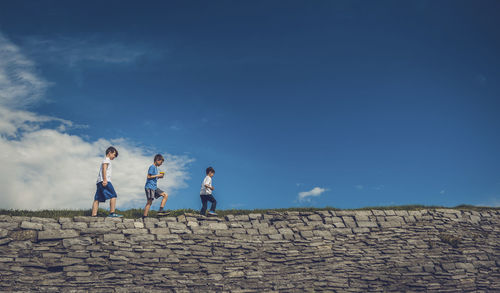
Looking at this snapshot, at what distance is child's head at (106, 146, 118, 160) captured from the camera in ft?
32.0

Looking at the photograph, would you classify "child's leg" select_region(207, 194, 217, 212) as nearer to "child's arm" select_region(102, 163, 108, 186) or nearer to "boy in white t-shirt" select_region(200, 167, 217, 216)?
"boy in white t-shirt" select_region(200, 167, 217, 216)

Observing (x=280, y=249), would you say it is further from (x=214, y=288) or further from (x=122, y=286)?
(x=122, y=286)

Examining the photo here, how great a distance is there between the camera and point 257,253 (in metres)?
10.8

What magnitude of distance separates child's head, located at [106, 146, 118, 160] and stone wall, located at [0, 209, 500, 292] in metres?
2.00

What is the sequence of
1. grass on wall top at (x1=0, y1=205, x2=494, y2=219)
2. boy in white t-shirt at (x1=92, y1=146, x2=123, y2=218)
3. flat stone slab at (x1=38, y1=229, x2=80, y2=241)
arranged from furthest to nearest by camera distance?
grass on wall top at (x1=0, y1=205, x2=494, y2=219) < boy in white t-shirt at (x1=92, y1=146, x2=123, y2=218) < flat stone slab at (x1=38, y1=229, x2=80, y2=241)

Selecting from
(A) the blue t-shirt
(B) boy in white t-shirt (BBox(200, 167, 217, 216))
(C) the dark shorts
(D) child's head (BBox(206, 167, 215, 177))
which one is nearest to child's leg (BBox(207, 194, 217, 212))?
(B) boy in white t-shirt (BBox(200, 167, 217, 216))

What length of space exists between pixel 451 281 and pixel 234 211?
767 centimetres

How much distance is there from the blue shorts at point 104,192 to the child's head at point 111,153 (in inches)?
30.5

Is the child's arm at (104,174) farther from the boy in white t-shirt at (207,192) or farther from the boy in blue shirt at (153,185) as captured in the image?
the boy in white t-shirt at (207,192)

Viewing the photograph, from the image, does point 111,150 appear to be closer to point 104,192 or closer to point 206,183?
point 104,192

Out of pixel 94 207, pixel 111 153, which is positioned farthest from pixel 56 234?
pixel 111 153

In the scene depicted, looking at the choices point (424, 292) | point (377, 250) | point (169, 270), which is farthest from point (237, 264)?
point (424, 292)

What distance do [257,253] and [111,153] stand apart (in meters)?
5.39

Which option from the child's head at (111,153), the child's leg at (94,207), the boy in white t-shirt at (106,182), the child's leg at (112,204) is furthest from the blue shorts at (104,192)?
the child's head at (111,153)
